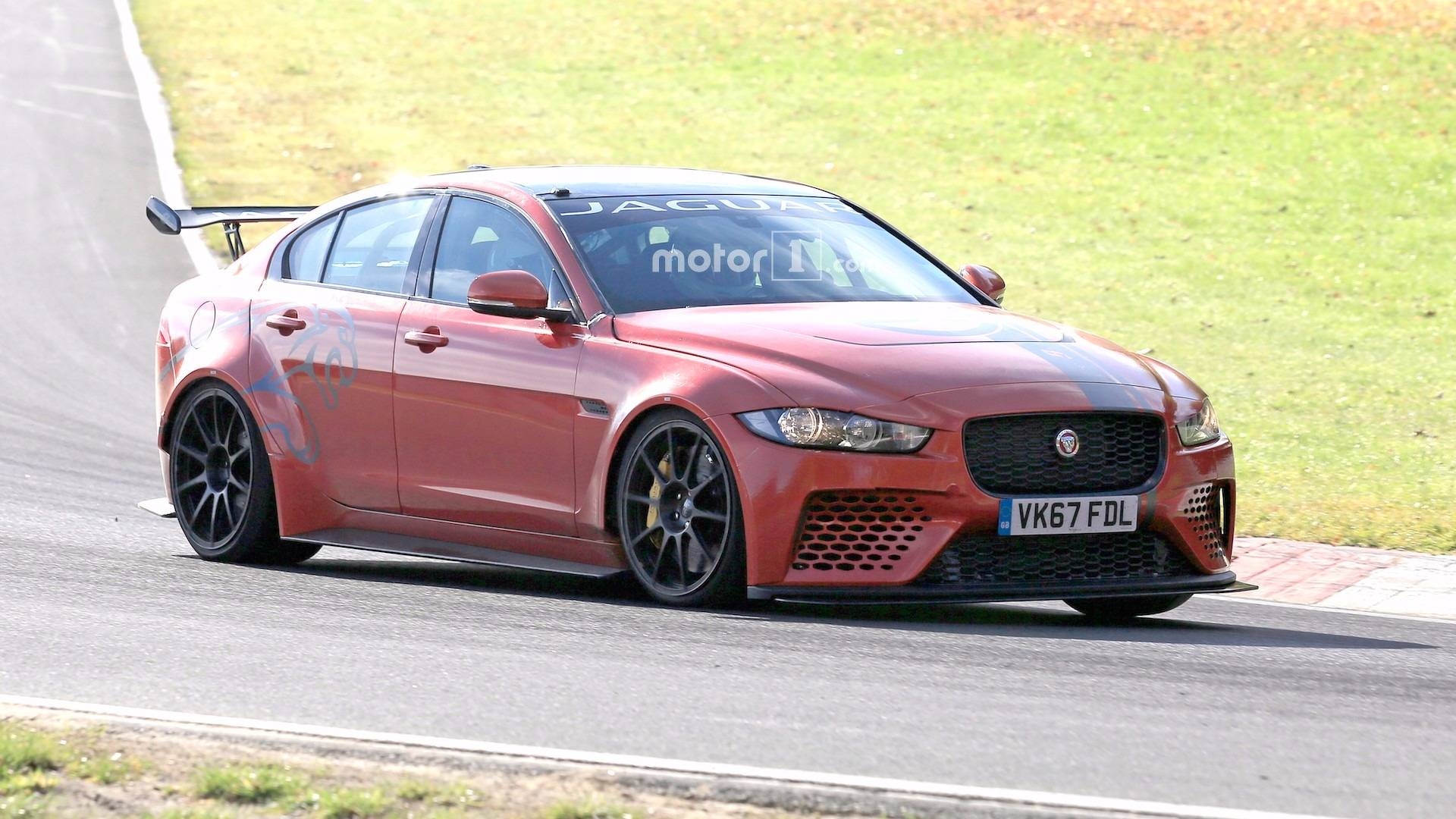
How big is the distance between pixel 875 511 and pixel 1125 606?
1.38 m

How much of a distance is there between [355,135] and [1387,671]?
78.3ft

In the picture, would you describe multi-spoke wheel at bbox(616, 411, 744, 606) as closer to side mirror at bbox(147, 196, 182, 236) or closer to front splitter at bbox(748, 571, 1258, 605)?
front splitter at bbox(748, 571, 1258, 605)

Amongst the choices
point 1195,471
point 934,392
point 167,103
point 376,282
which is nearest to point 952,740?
point 934,392

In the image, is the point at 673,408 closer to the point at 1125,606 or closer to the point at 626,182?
the point at 626,182

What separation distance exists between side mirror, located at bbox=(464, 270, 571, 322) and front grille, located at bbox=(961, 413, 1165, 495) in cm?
171

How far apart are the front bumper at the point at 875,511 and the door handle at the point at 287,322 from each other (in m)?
2.59

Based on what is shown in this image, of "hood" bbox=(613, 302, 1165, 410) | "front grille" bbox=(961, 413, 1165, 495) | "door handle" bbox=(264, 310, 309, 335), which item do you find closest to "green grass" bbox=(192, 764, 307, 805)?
"hood" bbox=(613, 302, 1165, 410)

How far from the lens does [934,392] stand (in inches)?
286

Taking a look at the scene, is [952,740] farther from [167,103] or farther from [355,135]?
[167,103]

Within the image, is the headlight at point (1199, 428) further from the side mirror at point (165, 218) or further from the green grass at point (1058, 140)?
the side mirror at point (165, 218)

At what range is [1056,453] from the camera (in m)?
7.38

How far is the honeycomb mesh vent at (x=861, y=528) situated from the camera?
23.8 feet

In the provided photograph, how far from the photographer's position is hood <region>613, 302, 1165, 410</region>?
7.28m

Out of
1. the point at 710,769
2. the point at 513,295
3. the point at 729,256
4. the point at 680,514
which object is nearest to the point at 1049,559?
the point at 680,514
